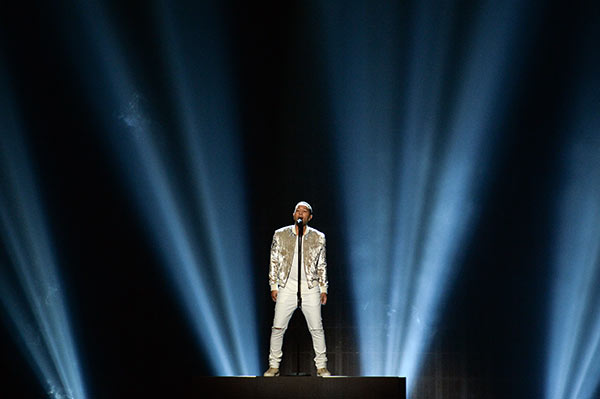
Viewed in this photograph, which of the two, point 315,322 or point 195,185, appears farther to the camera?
point 195,185

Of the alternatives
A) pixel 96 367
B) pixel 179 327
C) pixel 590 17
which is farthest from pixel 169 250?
pixel 590 17

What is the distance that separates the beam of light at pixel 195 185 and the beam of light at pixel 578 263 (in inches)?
128

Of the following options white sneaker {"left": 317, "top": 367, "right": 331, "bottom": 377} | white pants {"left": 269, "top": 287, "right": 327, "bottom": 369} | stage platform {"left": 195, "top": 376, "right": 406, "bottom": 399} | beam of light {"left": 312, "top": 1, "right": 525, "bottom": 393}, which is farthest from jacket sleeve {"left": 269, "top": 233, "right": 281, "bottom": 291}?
beam of light {"left": 312, "top": 1, "right": 525, "bottom": 393}

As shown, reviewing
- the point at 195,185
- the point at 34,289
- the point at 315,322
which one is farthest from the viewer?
the point at 195,185

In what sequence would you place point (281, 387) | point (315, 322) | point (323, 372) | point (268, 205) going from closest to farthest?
point (281, 387) → point (323, 372) → point (315, 322) → point (268, 205)

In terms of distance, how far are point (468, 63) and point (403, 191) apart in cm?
161

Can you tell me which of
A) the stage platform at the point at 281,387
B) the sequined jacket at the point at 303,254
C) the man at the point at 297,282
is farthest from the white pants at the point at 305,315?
the stage platform at the point at 281,387

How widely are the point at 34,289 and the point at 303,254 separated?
3209 millimetres

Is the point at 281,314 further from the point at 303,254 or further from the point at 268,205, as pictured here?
the point at 268,205

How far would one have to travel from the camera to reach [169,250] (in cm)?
836

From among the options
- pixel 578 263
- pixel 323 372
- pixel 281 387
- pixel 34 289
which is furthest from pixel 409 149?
pixel 34 289

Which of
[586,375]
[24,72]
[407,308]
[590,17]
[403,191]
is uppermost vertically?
[590,17]

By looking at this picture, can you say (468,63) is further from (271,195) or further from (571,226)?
(271,195)

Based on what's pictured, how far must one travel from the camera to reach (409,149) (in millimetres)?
8250
